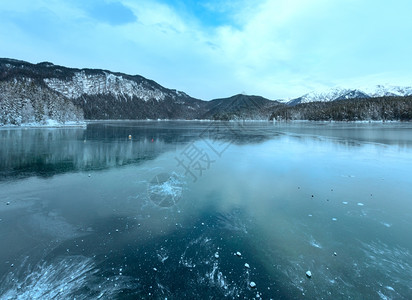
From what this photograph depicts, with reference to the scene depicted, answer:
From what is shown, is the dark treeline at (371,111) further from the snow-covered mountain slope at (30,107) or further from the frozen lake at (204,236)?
the snow-covered mountain slope at (30,107)

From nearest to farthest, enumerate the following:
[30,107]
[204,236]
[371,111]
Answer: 1. [204,236]
2. [30,107]
3. [371,111]

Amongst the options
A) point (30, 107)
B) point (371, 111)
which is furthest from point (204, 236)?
point (371, 111)

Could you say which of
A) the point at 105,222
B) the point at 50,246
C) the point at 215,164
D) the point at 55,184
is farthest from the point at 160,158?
the point at 50,246

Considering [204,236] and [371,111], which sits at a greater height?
[371,111]

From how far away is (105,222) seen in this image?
8977mm

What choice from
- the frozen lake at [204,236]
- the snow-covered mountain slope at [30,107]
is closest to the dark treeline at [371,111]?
the frozen lake at [204,236]

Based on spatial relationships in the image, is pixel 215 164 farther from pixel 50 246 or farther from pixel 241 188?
pixel 50 246

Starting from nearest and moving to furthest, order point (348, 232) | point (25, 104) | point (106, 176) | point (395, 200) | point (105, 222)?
point (348, 232)
point (105, 222)
point (395, 200)
point (106, 176)
point (25, 104)

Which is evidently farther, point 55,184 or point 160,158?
point 160,158

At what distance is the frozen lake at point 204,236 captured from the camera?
5.74m

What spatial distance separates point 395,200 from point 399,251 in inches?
216

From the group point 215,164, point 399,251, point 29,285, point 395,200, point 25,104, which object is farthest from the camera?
point 25,104

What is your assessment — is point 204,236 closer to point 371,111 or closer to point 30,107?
point 30,107

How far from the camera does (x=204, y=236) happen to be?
316 inches
